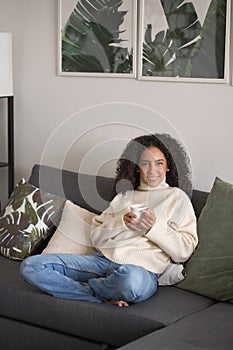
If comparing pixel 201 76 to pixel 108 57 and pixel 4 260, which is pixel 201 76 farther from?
pixel 4 260

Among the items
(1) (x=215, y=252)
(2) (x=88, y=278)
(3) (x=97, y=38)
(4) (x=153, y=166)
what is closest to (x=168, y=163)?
(4) (x=153, y=166)

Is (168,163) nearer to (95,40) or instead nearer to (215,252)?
(215,252)

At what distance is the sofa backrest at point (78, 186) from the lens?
12.4 feet

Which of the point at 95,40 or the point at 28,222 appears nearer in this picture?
the point at 28,222

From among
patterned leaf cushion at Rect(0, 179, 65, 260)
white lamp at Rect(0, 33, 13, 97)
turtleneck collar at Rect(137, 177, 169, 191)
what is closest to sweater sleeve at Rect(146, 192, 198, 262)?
turtleneck collar at Rect(137, 177, 169, 191)

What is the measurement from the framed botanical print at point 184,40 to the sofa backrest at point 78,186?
0.61m

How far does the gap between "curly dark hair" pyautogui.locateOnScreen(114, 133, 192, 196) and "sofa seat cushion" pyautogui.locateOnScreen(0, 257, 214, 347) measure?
1.72 ft

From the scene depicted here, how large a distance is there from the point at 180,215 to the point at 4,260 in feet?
3.08

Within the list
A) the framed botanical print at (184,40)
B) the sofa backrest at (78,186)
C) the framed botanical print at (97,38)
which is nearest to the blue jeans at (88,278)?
the sofa backrest at (78,186)

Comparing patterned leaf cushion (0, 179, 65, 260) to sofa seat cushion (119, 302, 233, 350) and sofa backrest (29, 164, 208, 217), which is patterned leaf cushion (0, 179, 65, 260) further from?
sofa seat cushion (119, 302, 233, 350)

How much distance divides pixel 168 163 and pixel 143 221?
0.37 meters

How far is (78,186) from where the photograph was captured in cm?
390

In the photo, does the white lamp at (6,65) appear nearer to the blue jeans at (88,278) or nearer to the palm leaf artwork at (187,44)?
the palm leaf artwork at (187,44)

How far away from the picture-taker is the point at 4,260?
3781mm
